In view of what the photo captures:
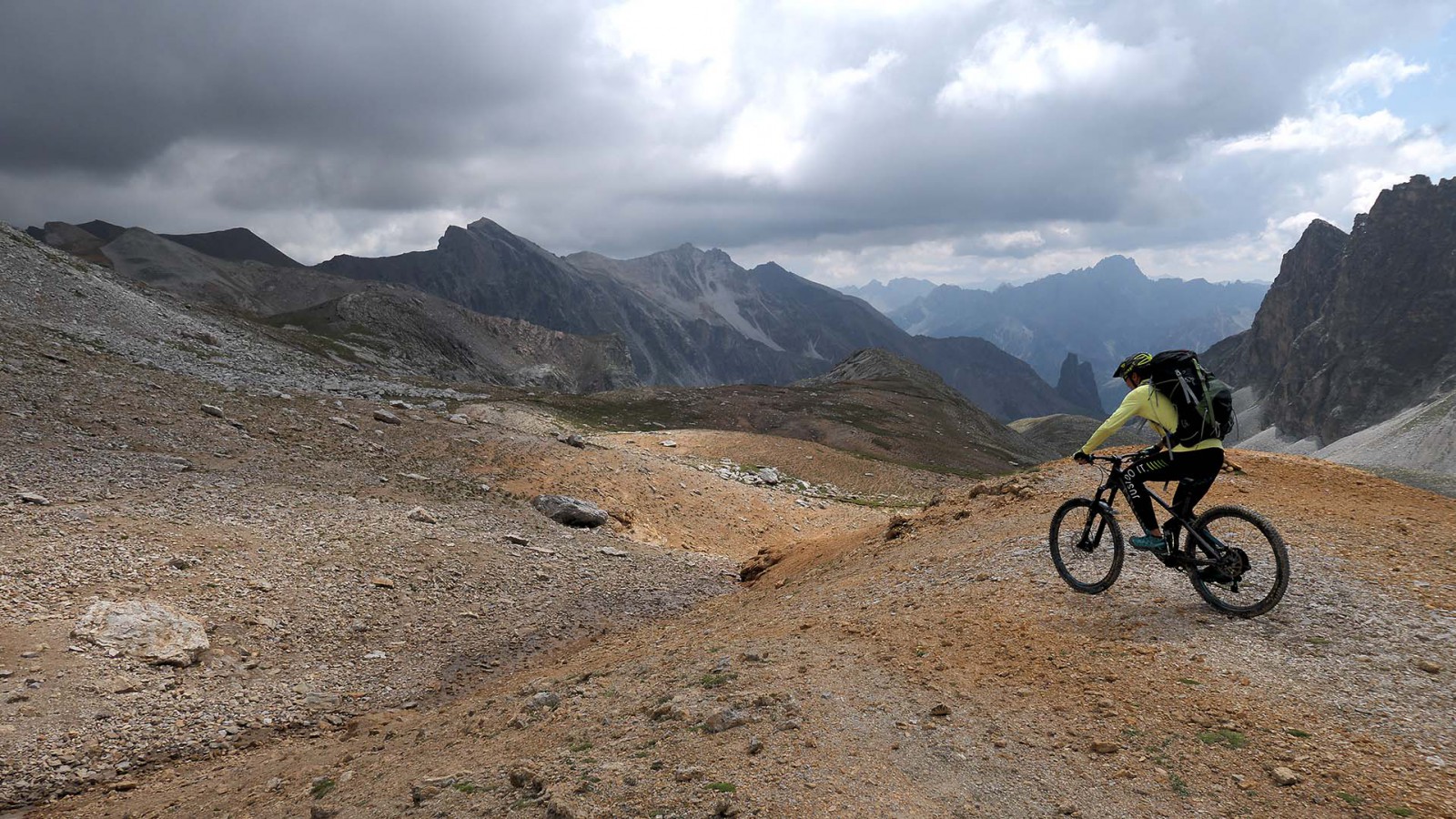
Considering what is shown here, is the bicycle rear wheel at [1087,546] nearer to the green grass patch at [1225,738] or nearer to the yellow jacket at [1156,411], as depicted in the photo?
the yellow jacket at [1156,411]

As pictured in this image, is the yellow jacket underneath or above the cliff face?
underneath

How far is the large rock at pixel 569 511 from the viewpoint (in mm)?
21516

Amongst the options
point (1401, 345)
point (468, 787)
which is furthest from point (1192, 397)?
point (1401, 345)

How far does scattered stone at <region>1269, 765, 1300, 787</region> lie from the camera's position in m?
5.84

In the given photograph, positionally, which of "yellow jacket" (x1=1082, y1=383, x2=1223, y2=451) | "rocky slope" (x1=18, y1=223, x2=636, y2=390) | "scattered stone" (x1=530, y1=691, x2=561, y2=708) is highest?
"rocky slope" (x1=18, y1=223, x2=636, y2=390)

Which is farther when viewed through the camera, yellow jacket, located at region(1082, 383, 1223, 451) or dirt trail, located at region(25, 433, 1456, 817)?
yellow jacket, located at region(1082, 383, 1223, 451)

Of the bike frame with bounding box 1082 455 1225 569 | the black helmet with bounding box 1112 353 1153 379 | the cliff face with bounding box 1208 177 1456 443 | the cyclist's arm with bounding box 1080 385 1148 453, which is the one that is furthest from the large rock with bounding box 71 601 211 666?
the cliff face with bounding box 1208 177 1456 443

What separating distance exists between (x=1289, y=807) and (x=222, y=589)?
51.0 ft

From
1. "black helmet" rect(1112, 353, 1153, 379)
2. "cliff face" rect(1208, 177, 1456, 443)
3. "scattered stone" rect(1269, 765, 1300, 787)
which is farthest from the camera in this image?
"cliff face" rect(1208, 177, 1456, 443)

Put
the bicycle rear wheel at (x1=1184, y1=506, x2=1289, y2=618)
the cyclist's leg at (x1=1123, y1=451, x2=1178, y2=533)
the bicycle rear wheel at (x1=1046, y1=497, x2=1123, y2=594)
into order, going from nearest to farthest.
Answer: the bicycle rear wheel at (x1=1184, y1=506, x2=1289, y2=618) → the cyclist's leg at (x1=1123, y1=451, x2=1178, y2=533) → the bicycle rear wheel at (x1=1046, y1=497, x2=1123, y2=594)

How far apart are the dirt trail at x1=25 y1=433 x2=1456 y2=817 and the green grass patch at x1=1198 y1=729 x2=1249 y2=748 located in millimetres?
20

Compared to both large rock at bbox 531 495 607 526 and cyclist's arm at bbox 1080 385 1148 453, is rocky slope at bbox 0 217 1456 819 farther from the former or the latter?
cyclist's arm at bbox 1080 385 1148 453

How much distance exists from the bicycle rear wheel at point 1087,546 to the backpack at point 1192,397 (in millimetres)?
1614

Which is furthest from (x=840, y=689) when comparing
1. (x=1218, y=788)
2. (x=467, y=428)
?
(x=467, y=428)
